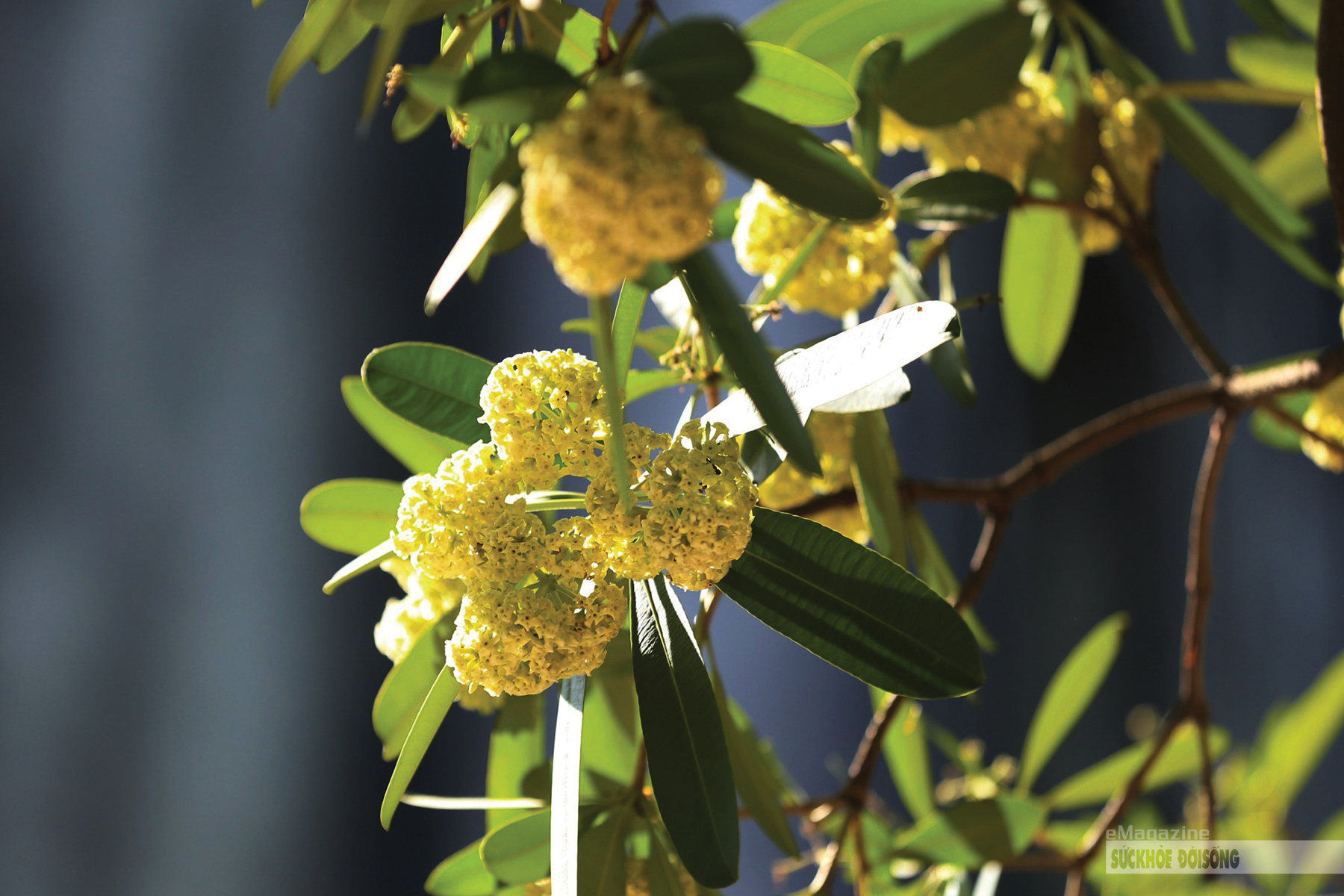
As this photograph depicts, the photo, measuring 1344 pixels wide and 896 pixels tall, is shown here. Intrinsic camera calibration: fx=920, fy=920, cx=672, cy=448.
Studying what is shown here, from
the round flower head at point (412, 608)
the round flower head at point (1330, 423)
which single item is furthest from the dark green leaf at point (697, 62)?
the round flower head at point (1330, 423)

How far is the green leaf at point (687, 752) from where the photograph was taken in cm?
44

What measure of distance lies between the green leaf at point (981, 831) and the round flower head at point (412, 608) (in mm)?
524

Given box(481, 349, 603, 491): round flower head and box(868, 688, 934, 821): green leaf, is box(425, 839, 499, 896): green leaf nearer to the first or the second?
box(481, 349, 603, 491): round flower head

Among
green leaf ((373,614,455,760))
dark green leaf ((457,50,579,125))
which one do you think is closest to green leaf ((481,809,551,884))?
green leaf ((373,614,455,760))

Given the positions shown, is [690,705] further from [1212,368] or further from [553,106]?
[1212,368]

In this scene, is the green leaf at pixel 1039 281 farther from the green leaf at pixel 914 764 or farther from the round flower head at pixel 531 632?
the round flower head at pixel 531 632

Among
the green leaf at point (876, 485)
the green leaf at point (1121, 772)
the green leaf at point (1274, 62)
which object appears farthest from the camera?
the green leaf at point (1121, 772)

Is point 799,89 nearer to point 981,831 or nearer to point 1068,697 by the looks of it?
A: point 981,831

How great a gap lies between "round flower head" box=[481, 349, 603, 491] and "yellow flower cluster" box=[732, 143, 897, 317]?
21 centimetres

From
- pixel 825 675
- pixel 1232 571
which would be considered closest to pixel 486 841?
pixel 825 675

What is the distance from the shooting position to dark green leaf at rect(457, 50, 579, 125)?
29cm

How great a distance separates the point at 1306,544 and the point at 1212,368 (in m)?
1.26

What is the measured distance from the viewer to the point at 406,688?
1.95 feet

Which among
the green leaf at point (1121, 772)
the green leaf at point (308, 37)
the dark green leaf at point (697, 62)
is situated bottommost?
the green leaf at point (1121, 772)
